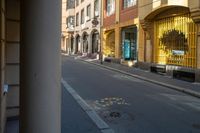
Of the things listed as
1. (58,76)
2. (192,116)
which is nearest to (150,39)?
(192,116)

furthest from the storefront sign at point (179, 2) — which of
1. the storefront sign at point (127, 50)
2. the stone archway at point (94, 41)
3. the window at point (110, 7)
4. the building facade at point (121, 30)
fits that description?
the stone archway at point (94, 41)

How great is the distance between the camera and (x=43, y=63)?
226 cm

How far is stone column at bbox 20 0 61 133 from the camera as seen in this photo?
2234 millimetres

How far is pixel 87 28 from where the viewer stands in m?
43.4

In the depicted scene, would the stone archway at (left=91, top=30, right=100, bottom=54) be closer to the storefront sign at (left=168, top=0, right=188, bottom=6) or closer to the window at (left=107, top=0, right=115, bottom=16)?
the window at (left=107, top=0, right=115, bottom=16)

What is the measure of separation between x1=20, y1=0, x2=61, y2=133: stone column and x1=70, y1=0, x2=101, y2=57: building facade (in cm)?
3344

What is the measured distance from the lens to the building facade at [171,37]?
55.4ft

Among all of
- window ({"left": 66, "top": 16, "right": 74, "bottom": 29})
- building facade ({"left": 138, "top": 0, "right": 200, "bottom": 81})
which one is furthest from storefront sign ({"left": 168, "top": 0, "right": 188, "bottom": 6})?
window ({"left": 66, "top": 16, "right": 74, "bottom": 29})

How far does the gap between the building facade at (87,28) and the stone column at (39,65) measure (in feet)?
110

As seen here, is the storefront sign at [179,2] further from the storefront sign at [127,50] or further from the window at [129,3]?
the storefront sign at [127,50]

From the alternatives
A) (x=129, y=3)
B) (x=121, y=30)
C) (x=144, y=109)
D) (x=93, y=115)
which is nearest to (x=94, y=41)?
(x=121, y=30)

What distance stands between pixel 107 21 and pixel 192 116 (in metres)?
25.7

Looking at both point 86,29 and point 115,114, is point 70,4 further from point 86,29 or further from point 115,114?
point 115,114

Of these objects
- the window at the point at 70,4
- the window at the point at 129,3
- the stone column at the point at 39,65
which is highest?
the window at the point at 70,4
